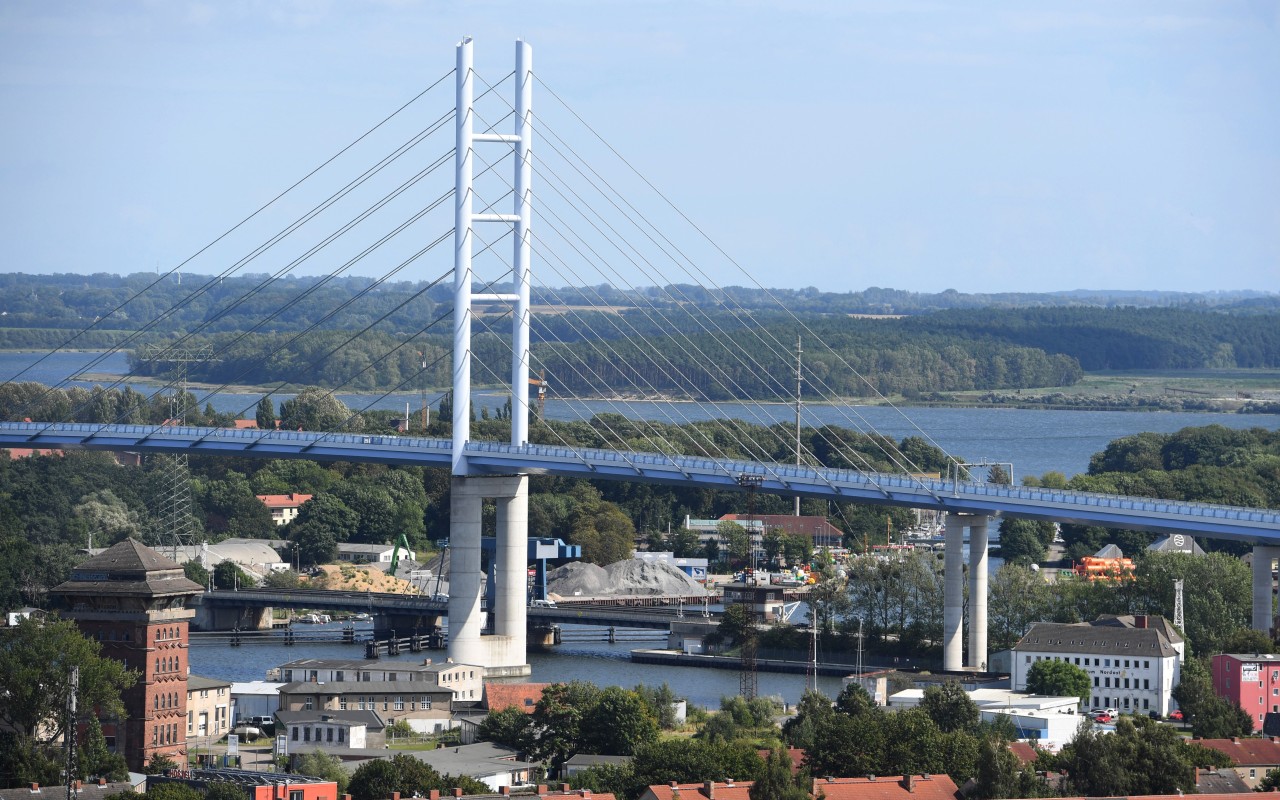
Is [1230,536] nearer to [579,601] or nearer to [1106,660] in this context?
[1106,660]

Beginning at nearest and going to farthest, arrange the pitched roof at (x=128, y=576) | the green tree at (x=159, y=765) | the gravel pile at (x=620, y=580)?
the green tree at (x=159, y=765) → the pitched roof at (x=128, y=576) → the gravel pile at (x=620, y=580)

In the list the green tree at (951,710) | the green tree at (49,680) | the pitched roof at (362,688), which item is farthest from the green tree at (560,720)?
the green tree at (49,680)

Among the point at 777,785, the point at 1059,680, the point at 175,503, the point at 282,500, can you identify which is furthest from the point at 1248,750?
the point at 282,500

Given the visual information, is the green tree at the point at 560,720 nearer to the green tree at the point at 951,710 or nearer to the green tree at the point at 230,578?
the green tree at the point at 951,710

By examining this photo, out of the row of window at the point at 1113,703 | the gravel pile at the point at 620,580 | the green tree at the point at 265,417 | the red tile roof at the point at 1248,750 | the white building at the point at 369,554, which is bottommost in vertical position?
the red tile roof at the point at 1248,750

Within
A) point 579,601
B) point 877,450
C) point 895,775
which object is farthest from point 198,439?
point 877,450

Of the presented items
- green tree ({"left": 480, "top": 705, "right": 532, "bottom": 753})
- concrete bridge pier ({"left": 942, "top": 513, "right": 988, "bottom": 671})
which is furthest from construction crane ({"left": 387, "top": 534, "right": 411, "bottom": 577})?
green tree ({"left": 480, "top": 705, "right": 532, "bottom": 753})

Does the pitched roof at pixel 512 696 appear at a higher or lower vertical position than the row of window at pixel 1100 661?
lower

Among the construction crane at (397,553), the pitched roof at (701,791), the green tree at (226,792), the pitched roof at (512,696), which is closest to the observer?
the pitched roof at (701,791)
